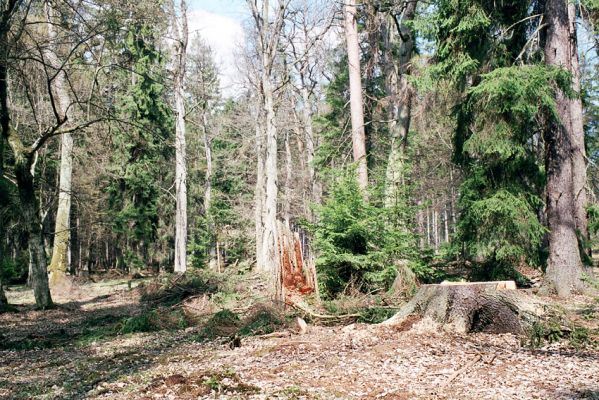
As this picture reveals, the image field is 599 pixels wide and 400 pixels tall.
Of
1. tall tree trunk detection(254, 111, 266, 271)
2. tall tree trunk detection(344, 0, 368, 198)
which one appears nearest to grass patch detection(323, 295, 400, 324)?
tall tree trunk detection(344, 0, 368, 198)

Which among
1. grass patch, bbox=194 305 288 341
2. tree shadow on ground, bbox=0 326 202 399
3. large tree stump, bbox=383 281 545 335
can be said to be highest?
large tree stump, bbox=383 281 545 335

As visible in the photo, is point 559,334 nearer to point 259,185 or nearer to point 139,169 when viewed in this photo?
point 259,185

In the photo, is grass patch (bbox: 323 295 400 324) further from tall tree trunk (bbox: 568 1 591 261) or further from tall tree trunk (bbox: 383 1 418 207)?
tall tree trunk (bbox: 568 1 591 261)

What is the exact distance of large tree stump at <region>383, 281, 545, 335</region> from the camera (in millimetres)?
6820

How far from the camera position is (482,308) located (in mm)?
7023

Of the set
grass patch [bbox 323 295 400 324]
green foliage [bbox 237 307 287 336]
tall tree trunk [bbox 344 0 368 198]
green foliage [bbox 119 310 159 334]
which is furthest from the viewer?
tall tree trunk [bbox 344 0 368 198]

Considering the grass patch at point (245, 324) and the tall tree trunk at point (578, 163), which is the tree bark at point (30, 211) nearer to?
the grass patch at point (245, 324)

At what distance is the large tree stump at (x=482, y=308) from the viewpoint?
682cm

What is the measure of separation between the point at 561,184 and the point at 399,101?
17.6 feet

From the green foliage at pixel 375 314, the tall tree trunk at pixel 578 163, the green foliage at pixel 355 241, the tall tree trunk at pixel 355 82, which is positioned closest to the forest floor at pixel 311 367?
the green foliage at pixel 375 314

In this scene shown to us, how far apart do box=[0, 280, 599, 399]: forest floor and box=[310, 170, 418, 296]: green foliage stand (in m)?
2.77

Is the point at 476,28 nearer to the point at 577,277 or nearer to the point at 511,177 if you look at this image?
the point at 511,177

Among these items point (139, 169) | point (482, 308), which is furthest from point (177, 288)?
point (139, 169)

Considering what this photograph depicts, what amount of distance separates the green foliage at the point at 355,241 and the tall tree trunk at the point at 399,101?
83 centimetres
